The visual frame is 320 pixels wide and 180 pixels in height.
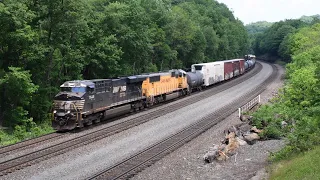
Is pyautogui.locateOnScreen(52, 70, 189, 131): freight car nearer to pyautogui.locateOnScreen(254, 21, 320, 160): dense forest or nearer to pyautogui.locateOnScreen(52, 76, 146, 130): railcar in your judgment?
pyautogui.locateOnScreen(52, 76, 146, 130): railcar

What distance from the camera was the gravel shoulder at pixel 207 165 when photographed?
1595 cm

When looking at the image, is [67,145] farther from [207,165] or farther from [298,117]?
[298,117]

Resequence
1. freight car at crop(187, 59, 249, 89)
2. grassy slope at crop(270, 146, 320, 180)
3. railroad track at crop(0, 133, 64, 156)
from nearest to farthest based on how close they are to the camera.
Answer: grassy slope at crop(270, 146, 320, 180) → railroad track at crop(0, 133, 64, 156) → freight car at crop(187, 59, 249, 89)

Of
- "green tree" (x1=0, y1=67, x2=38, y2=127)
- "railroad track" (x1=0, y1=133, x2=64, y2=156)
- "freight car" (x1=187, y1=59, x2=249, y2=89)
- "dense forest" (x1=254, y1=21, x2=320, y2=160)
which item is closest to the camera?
"dense forest" (x1=254, y1=21, x2=320, y2=160)

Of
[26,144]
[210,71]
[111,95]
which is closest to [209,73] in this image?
[210,71]

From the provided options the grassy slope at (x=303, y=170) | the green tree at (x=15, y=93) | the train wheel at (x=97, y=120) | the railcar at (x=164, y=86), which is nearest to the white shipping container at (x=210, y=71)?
the railcar at (x=164, y=86)

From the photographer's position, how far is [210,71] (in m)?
51.8

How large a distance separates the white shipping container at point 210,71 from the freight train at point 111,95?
278cm

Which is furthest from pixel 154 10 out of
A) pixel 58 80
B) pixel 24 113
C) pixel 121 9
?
pixel 24 113

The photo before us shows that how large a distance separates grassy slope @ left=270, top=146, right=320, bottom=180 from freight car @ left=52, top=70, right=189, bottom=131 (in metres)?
14.5

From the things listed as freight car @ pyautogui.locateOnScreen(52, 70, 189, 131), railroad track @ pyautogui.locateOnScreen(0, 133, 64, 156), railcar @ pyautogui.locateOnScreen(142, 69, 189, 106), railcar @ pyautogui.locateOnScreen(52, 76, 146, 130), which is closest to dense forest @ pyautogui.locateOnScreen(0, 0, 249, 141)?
railroad track @ pyautogui.locateOnScreen(0, 133, 64, 156)

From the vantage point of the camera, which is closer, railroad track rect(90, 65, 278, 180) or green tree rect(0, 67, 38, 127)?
railroad track rect(90, 65, 278, 180)

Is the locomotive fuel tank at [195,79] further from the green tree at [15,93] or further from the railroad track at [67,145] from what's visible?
the green tree at [15,93]

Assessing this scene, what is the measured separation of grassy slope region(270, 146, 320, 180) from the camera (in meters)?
12.1
